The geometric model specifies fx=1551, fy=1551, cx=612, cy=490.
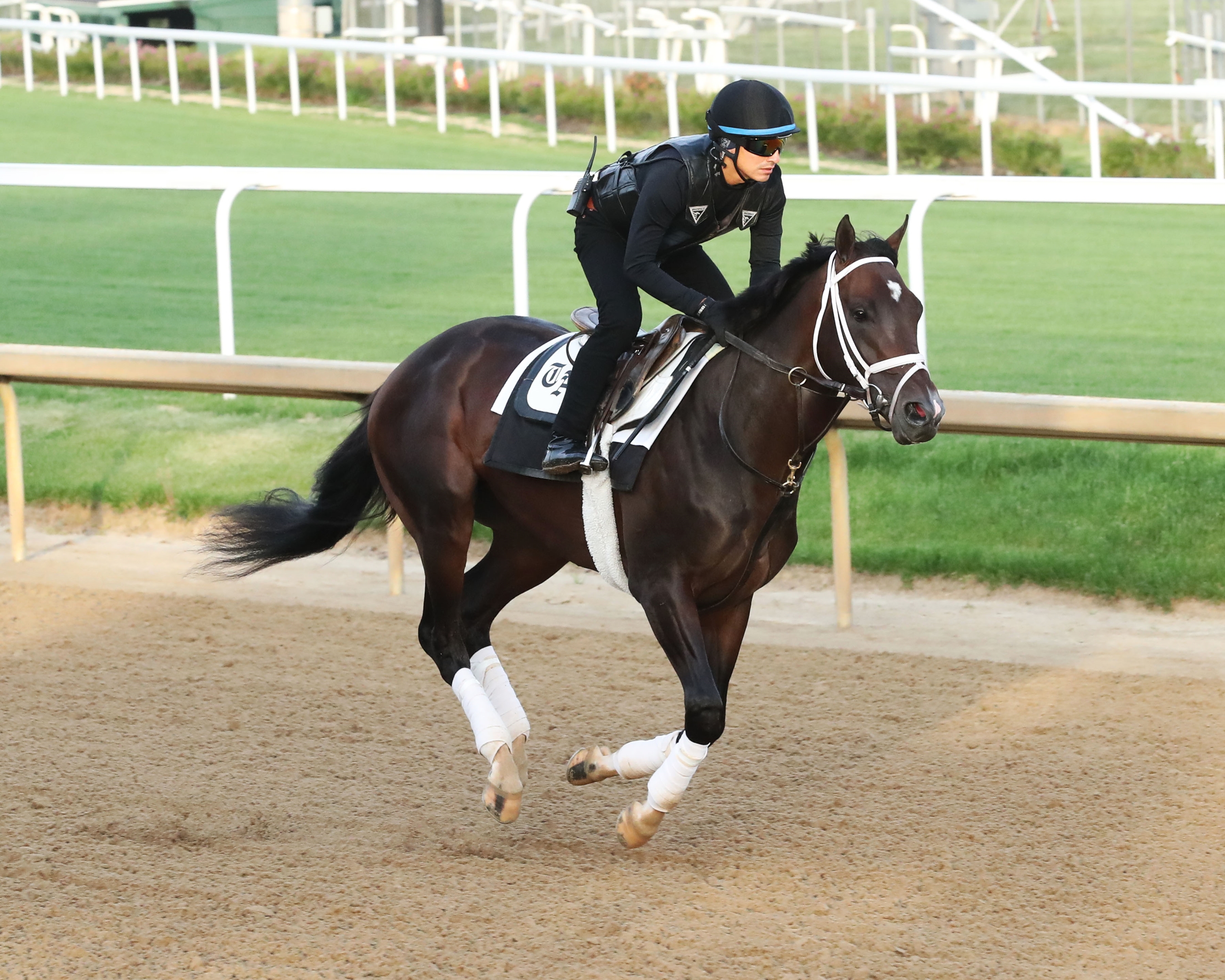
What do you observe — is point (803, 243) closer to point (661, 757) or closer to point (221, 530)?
point (221, 530)

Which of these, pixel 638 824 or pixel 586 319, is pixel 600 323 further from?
pixel 638 824

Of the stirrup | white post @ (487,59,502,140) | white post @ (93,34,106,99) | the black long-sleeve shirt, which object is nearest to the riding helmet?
the black long-sleeve shirt

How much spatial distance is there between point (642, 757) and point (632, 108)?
1693 centimetres

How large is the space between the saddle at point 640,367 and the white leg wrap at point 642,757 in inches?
33.6

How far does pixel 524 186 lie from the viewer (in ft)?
22.9

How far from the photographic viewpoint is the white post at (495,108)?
1738 centimetres

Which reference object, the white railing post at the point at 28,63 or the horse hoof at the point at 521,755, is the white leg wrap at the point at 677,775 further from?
the white railing post at the point at 28,63

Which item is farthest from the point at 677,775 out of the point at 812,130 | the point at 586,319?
the point at 812,130

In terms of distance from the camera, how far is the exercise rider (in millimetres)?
3932

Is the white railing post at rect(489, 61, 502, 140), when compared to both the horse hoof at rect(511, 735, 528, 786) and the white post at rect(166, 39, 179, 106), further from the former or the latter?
the horse hoof at rect(511, 735, 528, 786)

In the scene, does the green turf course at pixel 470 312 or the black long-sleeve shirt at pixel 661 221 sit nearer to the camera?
the black long-sleeve shirt at pixel 661 221

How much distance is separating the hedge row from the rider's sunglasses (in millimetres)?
12642

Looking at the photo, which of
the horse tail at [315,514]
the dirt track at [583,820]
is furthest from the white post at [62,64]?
the horse tail at [315,514]

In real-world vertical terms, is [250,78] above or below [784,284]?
above
